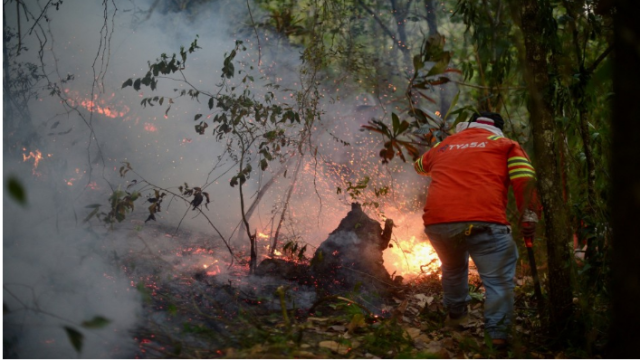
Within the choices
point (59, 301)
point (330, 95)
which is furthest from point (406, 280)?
point (59, 301)

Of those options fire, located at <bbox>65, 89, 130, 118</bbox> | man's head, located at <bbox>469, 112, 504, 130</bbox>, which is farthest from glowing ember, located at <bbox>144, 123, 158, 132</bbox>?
man's head, located at <bbox>469, 112, 504, 130</bbox>

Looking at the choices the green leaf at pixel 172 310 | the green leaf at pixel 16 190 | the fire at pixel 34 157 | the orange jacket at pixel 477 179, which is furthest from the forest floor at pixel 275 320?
the green leaf at pixel 16 190

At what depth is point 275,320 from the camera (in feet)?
11.9

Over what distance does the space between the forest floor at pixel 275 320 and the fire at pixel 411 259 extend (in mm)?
819

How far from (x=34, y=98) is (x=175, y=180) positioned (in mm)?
1378

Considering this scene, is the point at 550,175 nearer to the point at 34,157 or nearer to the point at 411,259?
the point at 411,259

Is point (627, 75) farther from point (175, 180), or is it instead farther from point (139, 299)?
point (175, 180)

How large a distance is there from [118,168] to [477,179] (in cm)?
298

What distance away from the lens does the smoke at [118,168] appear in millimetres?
3098

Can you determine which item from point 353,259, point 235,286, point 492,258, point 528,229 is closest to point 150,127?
point 235,286

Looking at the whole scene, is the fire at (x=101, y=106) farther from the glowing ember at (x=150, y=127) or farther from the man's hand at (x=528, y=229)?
the man's hand at (x=528, y=229)

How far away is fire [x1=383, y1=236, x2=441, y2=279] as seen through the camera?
547cm

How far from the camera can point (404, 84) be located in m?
7.26

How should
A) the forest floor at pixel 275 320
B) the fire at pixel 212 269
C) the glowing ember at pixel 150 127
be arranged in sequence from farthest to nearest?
the glowing ember at pixel 150 127 < the fire at pixel 212 269 < the forest floor at pixel 275 320
